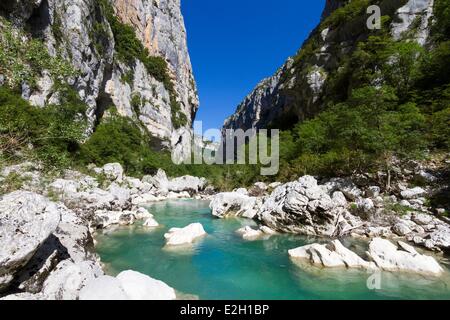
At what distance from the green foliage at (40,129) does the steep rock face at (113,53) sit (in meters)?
2.58

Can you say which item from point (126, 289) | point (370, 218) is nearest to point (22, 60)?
point (126, 289)

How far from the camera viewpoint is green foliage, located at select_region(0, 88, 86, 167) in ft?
22.3

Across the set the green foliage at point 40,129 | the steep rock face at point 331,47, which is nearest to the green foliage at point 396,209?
the green foliage at point 40,129

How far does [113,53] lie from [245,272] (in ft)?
145

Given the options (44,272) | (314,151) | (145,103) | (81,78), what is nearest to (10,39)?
(44,272)

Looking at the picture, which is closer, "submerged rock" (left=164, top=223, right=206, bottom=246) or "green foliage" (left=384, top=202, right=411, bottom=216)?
"submerged rock" (left=164, top=223, right=206, bottom=246)

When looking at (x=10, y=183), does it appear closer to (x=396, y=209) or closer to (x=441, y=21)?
(x=396, y=209)

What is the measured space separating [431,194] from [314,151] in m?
12.9

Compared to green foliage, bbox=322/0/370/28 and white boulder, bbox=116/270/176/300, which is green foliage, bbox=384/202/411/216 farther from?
Answer: green foliage, bbox=322/0/370/28

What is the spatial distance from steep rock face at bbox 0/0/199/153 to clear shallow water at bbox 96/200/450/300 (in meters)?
8.08

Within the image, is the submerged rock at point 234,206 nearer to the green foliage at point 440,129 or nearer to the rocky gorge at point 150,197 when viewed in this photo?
the rocky gorge at point 150,197

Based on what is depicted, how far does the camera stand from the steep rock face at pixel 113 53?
26.2 meters

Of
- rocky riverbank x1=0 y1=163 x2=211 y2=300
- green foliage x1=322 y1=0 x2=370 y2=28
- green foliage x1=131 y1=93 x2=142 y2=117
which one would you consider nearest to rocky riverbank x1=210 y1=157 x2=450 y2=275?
rocky riverbank x1=0 y1=163 x2=211 y2=300

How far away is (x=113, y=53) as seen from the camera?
42.5 metres
